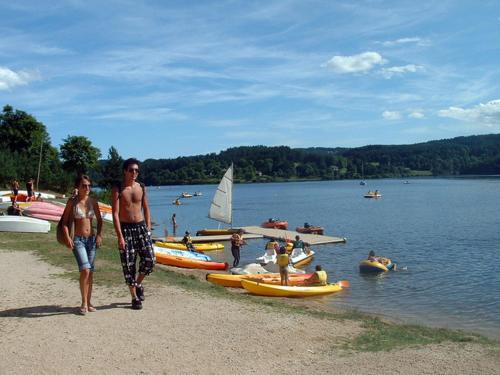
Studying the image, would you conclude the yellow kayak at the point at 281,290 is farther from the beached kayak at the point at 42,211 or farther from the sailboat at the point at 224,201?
the sailboat at the point at 224,201

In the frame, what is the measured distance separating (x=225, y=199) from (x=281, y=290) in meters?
18.9

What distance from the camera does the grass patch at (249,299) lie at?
8188 millimetres

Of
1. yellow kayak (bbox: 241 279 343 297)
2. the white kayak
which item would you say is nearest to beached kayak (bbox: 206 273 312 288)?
yellow kayak (bbox: 241 279 343 297)

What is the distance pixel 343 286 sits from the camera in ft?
59.6

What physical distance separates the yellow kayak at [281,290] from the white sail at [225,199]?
1733cm

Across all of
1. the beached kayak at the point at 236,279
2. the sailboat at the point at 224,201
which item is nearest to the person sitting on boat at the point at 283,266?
the beached kayak at the point at 236,279

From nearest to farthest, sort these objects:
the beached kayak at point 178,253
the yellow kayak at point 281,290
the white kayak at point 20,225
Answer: the yellow kayak at point 281,290 → the white kayak at point 20,225 → the beached kayak at point 178,253

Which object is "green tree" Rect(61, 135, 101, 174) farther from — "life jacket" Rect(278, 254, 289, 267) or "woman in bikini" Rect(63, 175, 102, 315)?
"woman in bikini" Rect(63, 175, 102, 315)

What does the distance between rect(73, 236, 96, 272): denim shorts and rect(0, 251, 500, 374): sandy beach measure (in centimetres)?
81

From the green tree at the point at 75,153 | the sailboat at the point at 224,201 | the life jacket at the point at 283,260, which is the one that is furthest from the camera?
the green tree at the point at 75,153

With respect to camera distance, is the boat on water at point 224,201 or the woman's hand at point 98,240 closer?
the woman's hand at point 98,240

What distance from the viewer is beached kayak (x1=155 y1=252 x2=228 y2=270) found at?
66.8ft

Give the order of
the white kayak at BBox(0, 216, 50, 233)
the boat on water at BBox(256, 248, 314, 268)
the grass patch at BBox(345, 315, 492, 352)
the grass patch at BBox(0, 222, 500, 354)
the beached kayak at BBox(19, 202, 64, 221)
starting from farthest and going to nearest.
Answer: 1. the boat on water at BBox(256, 248, 314, 268)
2. the beached kayak at BBox(19, 202, 64, 221)
3. the white kayak at BBox(0, 216, 50, 233)
4. the grass patch at BBox(0, 222, 500, 354)
5. the grass patch at BBox(345, 315, 492, 352)

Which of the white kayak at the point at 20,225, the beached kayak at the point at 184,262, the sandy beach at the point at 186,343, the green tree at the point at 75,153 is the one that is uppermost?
the green tree at the point at 75,153
